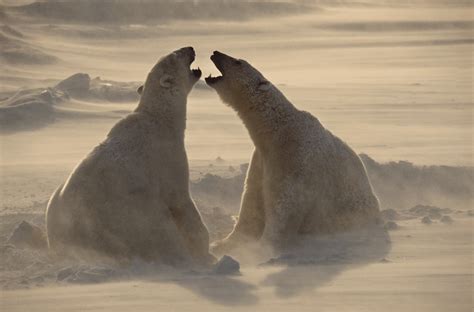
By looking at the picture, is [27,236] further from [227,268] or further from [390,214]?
[390,214]

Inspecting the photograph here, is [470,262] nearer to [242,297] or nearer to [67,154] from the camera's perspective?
[242,297]

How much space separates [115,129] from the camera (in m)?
8.48

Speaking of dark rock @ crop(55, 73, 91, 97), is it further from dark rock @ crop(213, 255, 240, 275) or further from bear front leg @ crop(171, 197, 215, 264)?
dark rock @ crop(213, 255, 240, 275)

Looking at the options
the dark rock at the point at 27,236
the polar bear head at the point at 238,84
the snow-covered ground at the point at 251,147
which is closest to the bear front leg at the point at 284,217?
the snow-covered ground at the point at 251,147

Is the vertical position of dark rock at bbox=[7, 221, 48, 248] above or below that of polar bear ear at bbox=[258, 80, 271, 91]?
below

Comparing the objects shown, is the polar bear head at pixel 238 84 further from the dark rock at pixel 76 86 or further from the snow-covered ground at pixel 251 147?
the dark rock at pixel 76 86

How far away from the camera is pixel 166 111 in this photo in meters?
8.70

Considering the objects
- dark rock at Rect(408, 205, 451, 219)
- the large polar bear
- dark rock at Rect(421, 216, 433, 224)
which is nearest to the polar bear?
dark rock at Rect(421, 216, 433, 224)

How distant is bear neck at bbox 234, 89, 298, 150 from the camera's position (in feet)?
29.9

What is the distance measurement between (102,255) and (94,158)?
28.1 inches

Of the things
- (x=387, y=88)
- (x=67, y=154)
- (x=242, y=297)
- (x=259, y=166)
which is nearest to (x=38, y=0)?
(x=387, y=88)

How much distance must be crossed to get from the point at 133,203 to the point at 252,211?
1.44 metres

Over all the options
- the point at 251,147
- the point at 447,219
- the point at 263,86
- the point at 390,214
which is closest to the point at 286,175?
the point at 263,86

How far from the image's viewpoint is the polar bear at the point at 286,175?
880 cm
